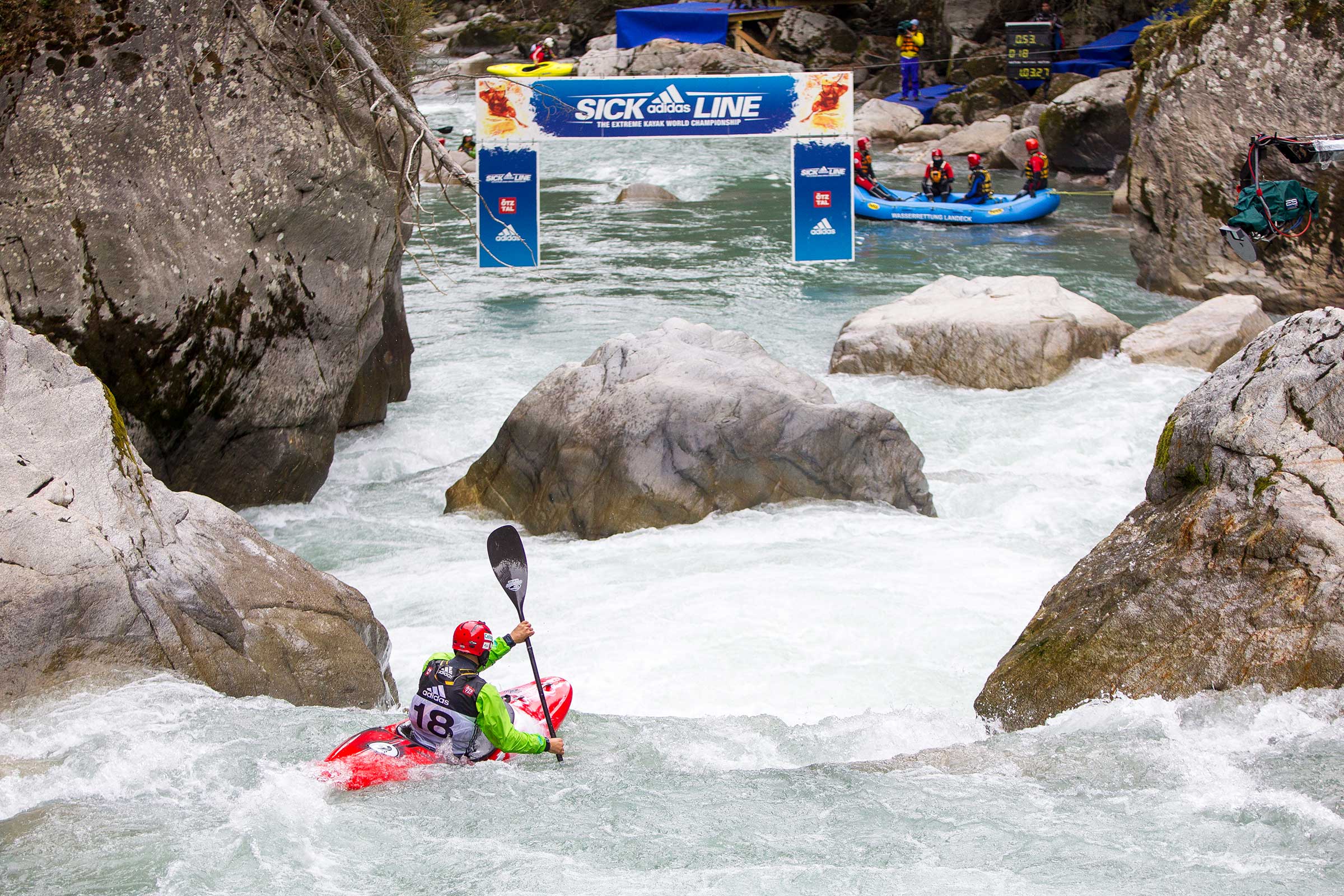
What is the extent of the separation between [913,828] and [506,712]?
162 centimetres

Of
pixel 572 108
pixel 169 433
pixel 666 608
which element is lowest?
pixel 666 608

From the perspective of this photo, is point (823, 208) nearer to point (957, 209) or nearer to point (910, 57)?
point (957, 209)

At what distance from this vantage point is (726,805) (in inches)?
183

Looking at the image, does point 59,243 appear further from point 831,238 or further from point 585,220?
point 585,220

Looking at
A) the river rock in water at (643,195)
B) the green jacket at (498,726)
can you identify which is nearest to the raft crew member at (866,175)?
the river rock in water at (643,195)

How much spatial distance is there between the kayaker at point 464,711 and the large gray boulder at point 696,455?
3.31 m

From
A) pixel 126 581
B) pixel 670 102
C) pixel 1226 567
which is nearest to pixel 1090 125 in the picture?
pixel 670 102

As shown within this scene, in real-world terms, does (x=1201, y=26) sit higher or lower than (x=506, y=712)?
higher

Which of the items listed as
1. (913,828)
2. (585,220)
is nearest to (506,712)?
(913,828)

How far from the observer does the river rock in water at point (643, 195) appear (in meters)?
21.8

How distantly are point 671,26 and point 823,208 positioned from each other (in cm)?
2146

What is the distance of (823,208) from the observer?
14180 mm

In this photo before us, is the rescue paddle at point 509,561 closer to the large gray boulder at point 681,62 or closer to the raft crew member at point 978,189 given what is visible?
the raft crew member at point 978,189

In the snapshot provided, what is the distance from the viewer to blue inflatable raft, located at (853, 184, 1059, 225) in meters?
19.1
